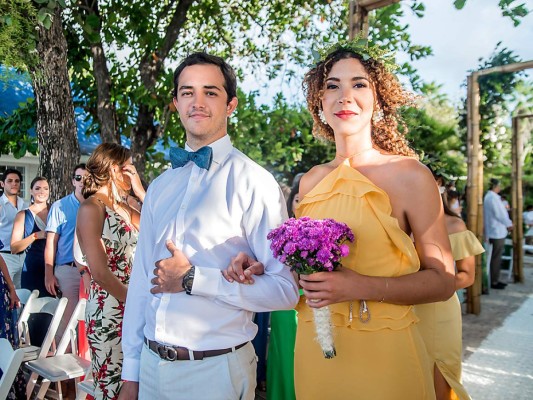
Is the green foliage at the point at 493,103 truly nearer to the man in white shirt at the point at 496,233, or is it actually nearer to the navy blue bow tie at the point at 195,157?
the man in white shirt at the point at 496,233

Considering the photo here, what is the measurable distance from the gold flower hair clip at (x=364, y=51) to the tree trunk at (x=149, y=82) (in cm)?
593

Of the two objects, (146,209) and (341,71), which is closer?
(341,71)

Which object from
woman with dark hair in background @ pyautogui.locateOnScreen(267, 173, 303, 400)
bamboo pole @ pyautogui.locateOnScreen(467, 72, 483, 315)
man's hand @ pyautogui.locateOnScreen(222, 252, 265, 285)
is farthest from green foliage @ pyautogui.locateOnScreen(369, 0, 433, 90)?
man's hand @ pyautogui.locateOnScreen(222, 252, 265, 285)

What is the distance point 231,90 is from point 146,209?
0.64m

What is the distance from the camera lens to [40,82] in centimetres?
588

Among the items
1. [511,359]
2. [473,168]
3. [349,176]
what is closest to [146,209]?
[349,176]

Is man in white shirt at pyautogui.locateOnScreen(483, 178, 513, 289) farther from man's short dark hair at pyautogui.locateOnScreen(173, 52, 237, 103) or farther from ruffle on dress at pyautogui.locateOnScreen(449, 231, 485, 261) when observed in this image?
man's short dark hair at pyautogui.locateOnScreen(173, 52, 237, 103)

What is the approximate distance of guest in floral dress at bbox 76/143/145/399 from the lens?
3.04 m

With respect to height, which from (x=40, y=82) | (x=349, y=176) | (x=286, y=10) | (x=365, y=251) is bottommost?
(x=365, y=251)

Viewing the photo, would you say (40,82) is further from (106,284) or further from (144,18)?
(106,284)

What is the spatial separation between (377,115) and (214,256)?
3.00 feet

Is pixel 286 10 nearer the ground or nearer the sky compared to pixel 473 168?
nearer the sky

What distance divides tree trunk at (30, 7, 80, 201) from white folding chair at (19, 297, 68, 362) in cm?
192

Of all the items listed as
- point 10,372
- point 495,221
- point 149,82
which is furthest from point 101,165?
point 495,221
